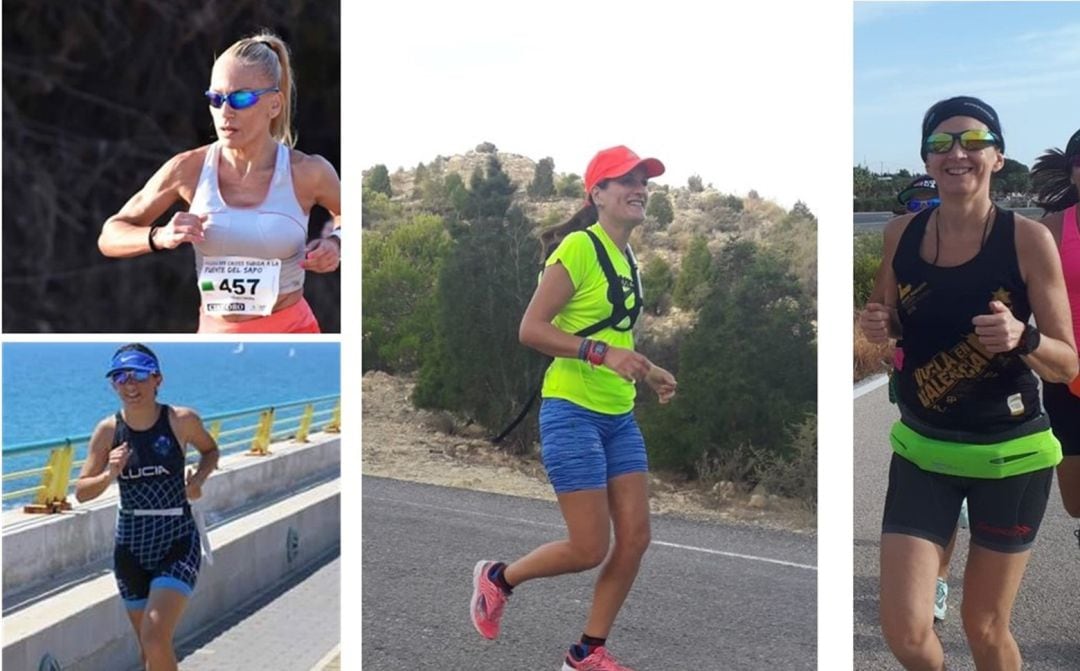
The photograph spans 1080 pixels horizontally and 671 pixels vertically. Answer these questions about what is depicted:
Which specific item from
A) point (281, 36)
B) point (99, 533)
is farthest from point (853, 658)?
point (281, 36)

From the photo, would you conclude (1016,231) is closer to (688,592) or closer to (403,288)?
(688,592)

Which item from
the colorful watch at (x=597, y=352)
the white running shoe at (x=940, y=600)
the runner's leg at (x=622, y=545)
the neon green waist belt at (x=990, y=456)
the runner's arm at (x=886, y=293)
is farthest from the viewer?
the white running shoe at (x=940, y=600)

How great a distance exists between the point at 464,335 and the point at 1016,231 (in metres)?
1.57

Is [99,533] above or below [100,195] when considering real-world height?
below

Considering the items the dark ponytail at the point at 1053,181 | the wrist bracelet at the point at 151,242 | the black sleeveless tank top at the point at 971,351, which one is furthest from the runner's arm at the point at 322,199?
the dark ponytail at the point at 1053,181

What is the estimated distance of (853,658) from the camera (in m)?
3.48

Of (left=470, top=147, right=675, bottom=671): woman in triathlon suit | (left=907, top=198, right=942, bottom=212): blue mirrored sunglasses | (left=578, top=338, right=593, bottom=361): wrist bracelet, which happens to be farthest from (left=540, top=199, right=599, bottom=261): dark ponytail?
(left=907, top=198, right=942, bottom=212): blue mirrored sunglasses

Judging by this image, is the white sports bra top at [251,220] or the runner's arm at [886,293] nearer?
the runner's arm at [886,293]

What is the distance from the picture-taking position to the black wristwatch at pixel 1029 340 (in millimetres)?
2850

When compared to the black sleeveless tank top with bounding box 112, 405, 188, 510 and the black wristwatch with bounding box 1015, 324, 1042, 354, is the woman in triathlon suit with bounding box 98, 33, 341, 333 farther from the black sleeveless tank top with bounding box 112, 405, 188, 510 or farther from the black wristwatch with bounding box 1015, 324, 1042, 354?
the black wristwatch with bounding box 1015, 324, 1042, 354

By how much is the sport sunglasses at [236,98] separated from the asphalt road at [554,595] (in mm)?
1145

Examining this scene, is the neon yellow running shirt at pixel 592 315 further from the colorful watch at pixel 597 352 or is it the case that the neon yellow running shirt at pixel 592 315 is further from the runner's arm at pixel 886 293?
the runner's arm at pixel 886 293

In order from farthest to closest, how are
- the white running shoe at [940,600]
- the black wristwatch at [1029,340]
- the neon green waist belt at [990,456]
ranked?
the white running shoe at [940,600]
the neon green waist belt at [990,456]
the black wristwatch at [1029,340]

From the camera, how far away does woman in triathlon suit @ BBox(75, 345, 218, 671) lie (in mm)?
3363
